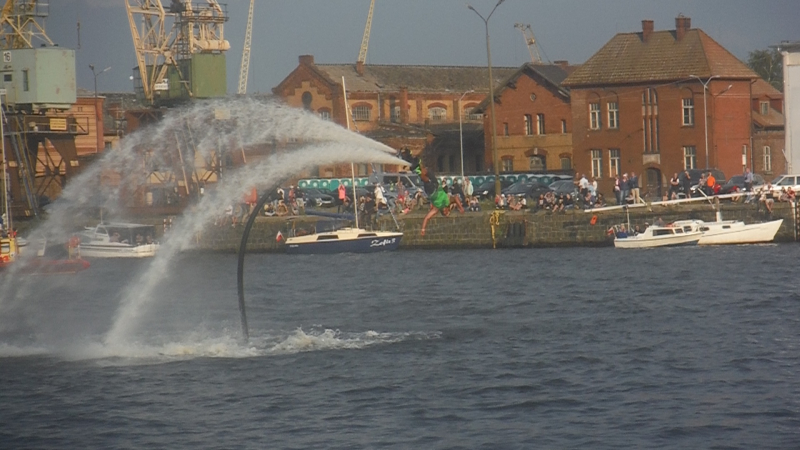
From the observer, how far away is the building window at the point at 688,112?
288 ft

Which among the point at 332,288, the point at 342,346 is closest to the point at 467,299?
the point at 332,288

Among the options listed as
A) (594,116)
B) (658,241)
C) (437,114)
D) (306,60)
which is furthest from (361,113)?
(658,241)

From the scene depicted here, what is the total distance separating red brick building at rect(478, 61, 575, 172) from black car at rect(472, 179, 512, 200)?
420 inches

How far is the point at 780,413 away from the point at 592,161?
69.8 metres

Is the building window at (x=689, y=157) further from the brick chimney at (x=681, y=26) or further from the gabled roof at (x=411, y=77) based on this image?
the gabled roof at (x=411, y=77)

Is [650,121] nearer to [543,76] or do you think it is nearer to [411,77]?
[543,76]

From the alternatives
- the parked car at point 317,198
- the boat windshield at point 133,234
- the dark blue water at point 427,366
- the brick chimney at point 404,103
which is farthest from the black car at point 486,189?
the dark blue water at point 427,366

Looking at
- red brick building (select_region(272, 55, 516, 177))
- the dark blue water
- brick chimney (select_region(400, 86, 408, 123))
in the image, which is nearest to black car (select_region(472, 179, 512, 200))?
red brick building (select_region(272, 55, 516, 177))

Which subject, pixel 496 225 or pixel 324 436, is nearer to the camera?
pixel 324 436

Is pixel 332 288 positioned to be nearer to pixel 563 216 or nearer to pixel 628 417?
pixel 563 216

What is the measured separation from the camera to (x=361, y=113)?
381ft

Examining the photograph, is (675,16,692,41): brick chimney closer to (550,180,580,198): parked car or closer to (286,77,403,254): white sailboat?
(550,180,580,198): parked car

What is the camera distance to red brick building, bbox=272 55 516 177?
11212 cm

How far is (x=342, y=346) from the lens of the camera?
33219 millimetres
